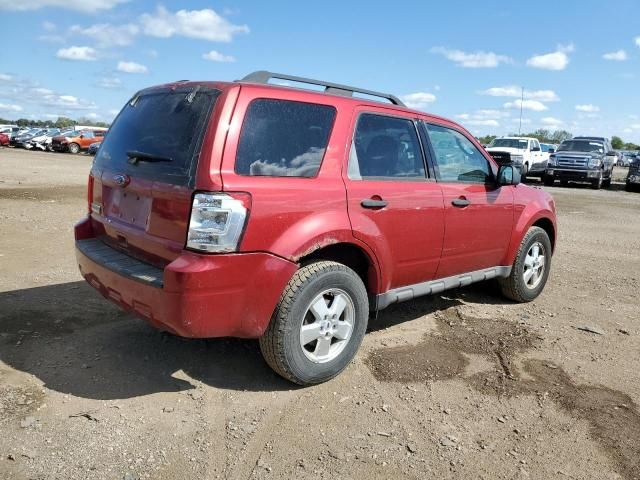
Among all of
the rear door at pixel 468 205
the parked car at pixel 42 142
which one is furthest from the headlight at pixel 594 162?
the parked car at pixel 42 142

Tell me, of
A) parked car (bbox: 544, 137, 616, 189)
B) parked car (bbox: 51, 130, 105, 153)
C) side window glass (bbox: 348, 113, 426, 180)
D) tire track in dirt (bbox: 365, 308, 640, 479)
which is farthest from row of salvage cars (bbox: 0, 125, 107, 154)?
tire track in dirt (bbox: 365, 308, 640, 479)

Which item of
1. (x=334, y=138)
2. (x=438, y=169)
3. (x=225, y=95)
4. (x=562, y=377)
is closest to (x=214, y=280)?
(x=225, y=95)

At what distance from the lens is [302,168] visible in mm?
3404

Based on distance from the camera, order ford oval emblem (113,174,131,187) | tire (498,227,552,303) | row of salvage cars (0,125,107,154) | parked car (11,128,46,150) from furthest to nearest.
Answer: parked car (11,128,46,150), row of salvage cars (0,125,107,154), tire (498,227,552,303), ford oval emblem (113,174,131,187)

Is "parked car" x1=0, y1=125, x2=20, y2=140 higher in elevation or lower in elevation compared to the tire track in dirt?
higher

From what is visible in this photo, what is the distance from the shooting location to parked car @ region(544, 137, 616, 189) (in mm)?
21906

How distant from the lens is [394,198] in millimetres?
3877

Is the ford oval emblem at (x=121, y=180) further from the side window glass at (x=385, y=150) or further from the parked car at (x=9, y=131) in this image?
the parked car at (x=9, y=131)

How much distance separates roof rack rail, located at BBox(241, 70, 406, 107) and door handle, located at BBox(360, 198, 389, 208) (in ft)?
2.58

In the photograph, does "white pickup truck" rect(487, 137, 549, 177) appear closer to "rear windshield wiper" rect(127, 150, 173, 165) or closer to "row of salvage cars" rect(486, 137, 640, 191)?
"row of salvage cars" rect(486, 137, 640, 191)

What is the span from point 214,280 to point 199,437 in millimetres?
846

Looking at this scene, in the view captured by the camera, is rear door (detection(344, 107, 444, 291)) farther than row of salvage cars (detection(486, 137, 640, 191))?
No

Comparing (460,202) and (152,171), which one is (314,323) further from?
(460,202)

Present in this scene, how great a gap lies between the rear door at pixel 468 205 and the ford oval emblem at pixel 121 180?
7.58 ft
